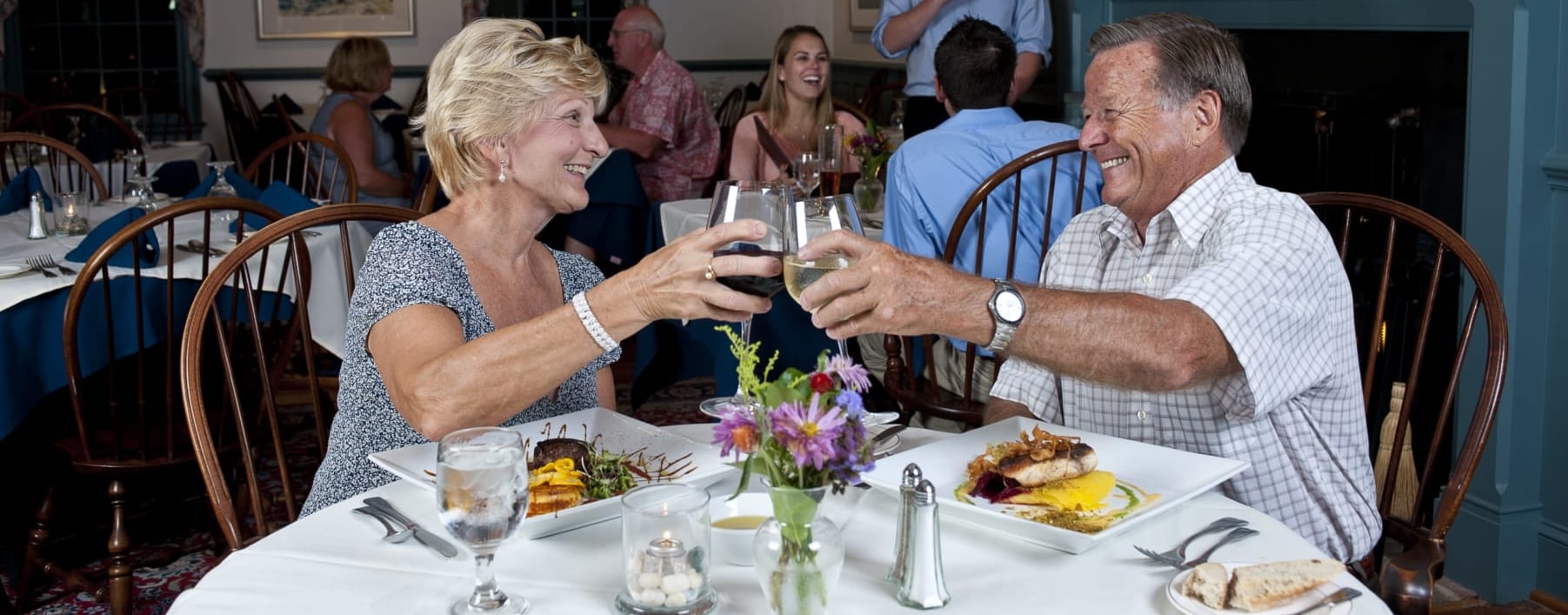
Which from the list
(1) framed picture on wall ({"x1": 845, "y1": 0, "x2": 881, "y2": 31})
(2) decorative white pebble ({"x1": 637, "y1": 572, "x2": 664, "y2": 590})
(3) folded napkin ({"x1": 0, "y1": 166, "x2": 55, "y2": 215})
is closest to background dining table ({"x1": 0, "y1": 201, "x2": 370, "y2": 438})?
(3) folded napkin ({"x1": 0, "y1": 166, "x2": 55, "y2": 215})

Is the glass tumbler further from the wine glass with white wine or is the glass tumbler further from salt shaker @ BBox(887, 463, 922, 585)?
the wine glass with white wine

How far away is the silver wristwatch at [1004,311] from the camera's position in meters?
1.39

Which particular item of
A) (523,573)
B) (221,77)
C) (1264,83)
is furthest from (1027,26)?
(221,77)

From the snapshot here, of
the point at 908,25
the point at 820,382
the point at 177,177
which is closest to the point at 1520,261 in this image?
the point at 820,382

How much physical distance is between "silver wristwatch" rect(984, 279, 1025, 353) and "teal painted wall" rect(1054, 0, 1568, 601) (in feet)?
5.29

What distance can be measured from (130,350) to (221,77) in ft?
21.9

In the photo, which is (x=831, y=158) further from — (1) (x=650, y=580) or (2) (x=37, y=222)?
(1) (x=650, y=580)

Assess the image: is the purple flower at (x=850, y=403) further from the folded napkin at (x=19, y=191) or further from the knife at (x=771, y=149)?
the folded napkin at (x=19, y=191)

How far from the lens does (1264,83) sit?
373 centimetres

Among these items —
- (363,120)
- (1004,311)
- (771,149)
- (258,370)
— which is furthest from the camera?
(363,120)

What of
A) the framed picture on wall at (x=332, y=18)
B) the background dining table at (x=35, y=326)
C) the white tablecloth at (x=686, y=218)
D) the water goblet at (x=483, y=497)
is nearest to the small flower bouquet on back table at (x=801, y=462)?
the water goblet at (x=483, y=497)

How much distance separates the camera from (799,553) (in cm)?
103

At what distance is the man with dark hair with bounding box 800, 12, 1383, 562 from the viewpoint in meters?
1.39

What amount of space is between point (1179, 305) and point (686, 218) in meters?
2.25
